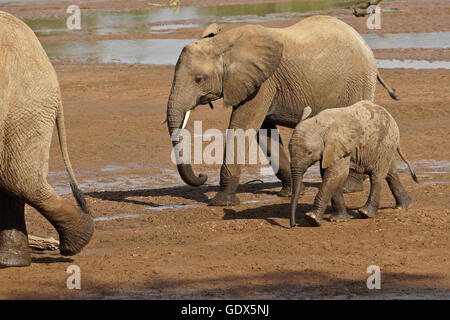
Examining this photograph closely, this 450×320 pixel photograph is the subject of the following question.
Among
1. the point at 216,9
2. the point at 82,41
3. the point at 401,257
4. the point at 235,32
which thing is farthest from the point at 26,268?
the point at 216,9

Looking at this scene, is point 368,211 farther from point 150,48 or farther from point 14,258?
point 150,48

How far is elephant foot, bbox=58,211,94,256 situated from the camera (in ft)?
24.0

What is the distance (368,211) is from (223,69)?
2518mm

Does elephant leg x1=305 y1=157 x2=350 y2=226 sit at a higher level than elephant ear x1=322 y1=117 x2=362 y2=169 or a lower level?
lower

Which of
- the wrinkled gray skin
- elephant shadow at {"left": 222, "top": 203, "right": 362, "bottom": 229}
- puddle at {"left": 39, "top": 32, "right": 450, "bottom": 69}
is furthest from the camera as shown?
puddle at {"left": 39, "top": 32, "right": 450, "bottom": 69}

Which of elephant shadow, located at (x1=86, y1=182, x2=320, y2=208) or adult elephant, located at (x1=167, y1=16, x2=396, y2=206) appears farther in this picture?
elephant shadow, located at (x1=86, y1=182, x2=320, y2=208)

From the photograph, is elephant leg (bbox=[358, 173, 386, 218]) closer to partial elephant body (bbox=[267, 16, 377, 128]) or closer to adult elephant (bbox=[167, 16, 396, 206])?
adult elephant (bbox=[167, 16, 396, 206])

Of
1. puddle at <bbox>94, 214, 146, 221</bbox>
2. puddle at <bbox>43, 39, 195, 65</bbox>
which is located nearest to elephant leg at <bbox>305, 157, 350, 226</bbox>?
puddle at <bbox>94, 214, 146, 221</bbox>

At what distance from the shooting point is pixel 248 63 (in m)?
10.3

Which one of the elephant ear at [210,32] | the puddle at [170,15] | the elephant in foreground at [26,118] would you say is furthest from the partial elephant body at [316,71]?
the puddle at [170,15]

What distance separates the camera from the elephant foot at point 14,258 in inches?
292

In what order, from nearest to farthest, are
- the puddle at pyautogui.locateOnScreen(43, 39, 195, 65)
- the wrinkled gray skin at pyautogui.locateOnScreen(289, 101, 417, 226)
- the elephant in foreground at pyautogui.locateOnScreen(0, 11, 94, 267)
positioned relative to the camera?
1. the elephant in foreground at pyautogui.locateOnScreen(0, 11, 94, 267)
2. the wrinkled gray skin at pyautogui.locateOnScreen(289, 101, 417, 226)
3. the puddle at pyautogui.locateOnScreen(43, 39, 195, 65)

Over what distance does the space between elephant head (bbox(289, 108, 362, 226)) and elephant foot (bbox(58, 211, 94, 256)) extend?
2.22 metres

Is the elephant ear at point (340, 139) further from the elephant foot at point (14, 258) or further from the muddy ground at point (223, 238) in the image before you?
the elephant foot at point (14, 258)
